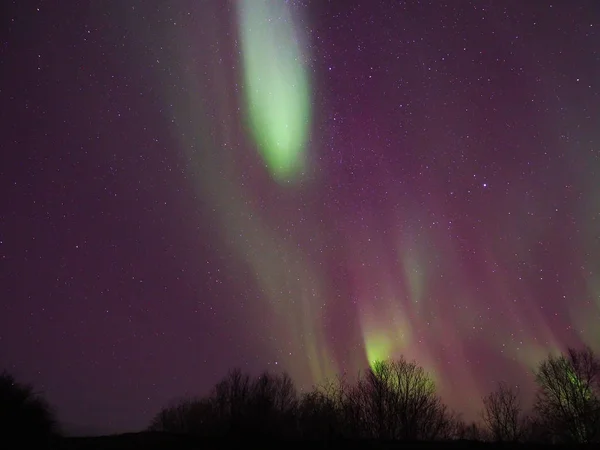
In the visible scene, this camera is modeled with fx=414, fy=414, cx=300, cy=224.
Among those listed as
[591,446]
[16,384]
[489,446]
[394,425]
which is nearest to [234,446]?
[16,384]

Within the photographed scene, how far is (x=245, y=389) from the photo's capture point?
59562 mm

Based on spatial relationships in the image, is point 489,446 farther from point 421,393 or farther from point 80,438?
point 421,393

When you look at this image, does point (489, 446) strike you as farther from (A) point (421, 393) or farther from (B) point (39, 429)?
(A) point (421, 393)

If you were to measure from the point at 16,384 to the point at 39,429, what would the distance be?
7.59 ft

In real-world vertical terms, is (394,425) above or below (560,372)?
below

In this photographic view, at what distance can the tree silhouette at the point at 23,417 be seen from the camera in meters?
15.9

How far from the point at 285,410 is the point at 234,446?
41244 mm

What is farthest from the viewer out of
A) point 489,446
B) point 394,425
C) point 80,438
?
point 394,425

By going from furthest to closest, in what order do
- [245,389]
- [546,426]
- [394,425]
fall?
[245,389], [394,425], [546,426]

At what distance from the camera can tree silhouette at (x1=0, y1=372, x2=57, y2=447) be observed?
15.9 metres

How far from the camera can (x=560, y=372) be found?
1844 inches

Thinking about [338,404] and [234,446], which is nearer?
[234,446]

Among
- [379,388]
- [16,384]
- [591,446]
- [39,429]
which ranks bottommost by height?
[591,446]

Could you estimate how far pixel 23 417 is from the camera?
16578 millimetres
